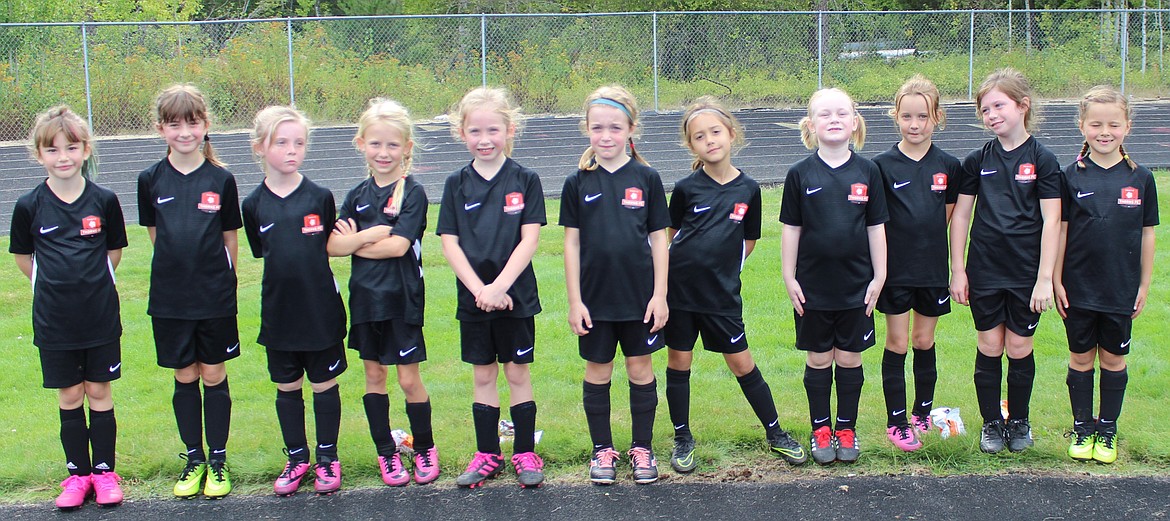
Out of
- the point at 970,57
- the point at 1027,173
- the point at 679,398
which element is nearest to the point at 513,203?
the point at 679,398

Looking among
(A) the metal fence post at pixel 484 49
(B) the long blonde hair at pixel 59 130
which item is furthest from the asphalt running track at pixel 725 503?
(A) the metal fence post at pixel 484 49

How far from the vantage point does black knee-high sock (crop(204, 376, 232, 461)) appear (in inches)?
181

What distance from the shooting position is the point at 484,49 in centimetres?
1991

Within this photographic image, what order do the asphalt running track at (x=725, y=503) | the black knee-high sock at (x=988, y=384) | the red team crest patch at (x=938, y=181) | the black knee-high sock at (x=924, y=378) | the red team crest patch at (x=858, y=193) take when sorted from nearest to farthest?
the asphalt running track at (x=725, y=503) < the red team crest patch at (x=858, y=193) < the red team crest patch at (x=938, y=181) < the black knee-high sock at (x=988, y=384) < the black knee-high sock at (x=924, y=378)

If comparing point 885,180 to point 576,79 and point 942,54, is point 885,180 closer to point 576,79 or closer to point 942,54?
point 576,79

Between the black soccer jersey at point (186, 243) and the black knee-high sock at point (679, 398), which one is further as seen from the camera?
the black knee-high sock at point (679, 398)

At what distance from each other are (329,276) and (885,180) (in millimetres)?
2525

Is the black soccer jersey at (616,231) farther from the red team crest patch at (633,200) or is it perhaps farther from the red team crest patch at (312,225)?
the red team crest patch at (312,225)

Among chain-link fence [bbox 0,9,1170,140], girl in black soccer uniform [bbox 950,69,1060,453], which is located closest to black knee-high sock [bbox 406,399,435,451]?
girl in black soccer uniform [bbox 950,69,1060,453]

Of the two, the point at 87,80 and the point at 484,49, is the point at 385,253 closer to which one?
the point at 87,80

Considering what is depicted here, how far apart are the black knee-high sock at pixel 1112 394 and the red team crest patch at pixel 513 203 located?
9.11 ft

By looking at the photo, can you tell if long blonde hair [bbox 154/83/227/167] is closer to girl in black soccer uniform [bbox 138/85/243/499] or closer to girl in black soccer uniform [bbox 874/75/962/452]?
girl in black soccer uniform [bbox 138/85/243/499]

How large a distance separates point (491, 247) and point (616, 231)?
531 mm

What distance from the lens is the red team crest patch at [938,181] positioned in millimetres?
4730
